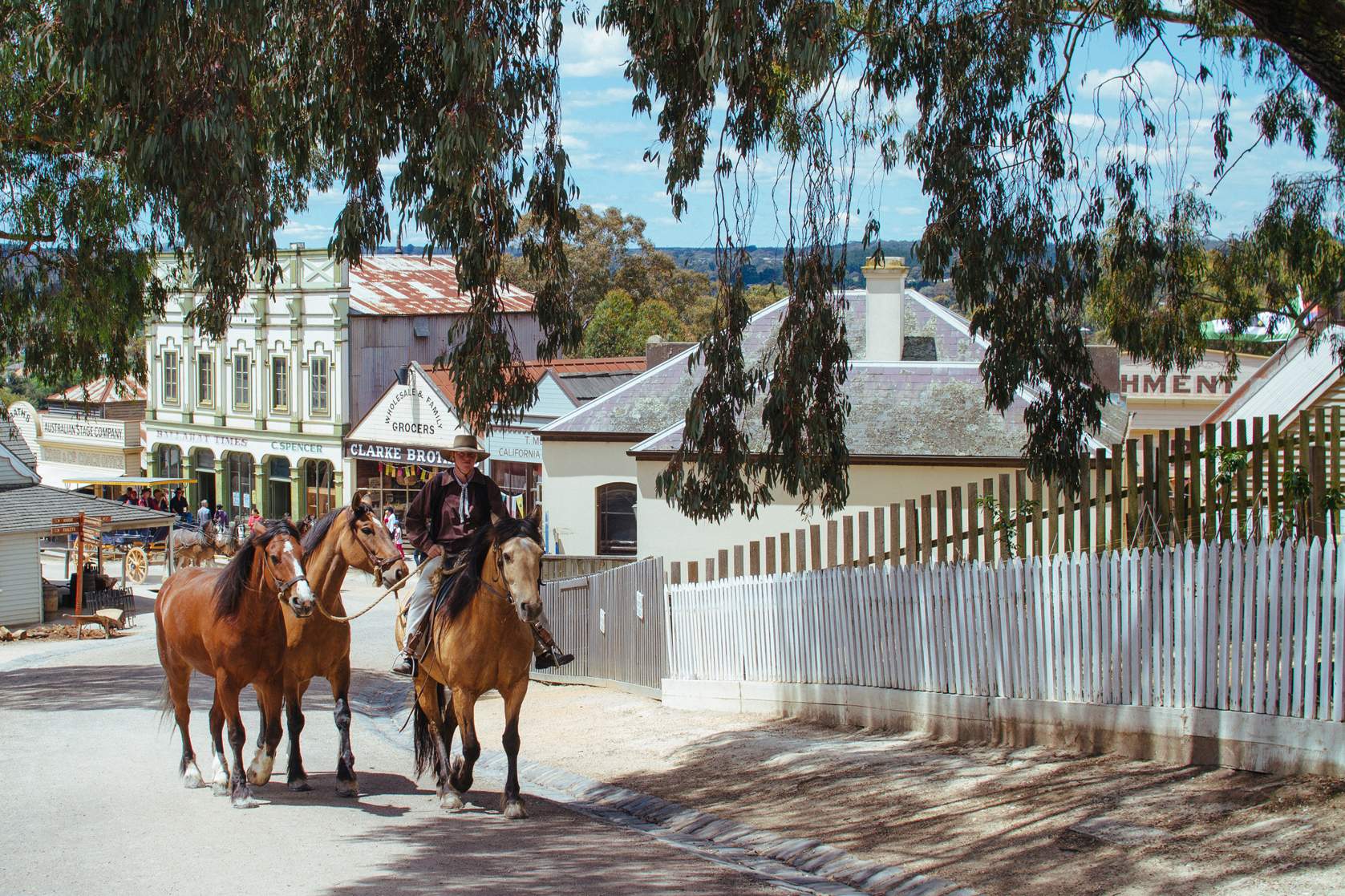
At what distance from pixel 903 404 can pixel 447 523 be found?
508 inches

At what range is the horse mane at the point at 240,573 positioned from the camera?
9.94 metres

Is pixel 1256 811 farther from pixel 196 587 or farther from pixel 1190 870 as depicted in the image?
pixel 196 587

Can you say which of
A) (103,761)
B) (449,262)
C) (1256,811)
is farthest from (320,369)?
(1256,811)

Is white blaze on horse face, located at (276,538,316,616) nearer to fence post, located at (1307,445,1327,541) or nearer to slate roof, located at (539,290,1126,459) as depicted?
fence post, located at (1307,445,1327,541)

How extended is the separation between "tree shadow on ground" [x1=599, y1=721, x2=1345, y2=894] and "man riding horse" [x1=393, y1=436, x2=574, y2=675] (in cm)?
200

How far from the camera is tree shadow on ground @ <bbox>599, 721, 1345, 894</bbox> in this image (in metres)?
7.16

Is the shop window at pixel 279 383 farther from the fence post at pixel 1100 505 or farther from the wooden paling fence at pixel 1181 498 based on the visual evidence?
the fence post at pixel 1100 505

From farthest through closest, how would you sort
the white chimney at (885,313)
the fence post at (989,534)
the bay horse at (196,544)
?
1. the bay horse at (196,544)
2. the white chimney at (885,313)
3. the fence post at (989,534)

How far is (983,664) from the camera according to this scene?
10.7m

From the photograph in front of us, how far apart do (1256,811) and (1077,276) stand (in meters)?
5.87

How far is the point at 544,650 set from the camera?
10.1 m

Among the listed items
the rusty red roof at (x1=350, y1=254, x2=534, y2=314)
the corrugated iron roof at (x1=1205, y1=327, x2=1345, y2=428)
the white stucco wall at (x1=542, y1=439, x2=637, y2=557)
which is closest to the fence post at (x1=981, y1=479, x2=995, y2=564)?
the corrugated iron roof at (x1=1205, y1=327, x2=1345, y2=428)

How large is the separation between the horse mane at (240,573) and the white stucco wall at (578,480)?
1709 cm

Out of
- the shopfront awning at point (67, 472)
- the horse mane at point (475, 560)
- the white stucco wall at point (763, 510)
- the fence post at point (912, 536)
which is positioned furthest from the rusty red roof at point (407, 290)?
the horse mane at point (475, 560)
